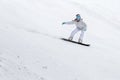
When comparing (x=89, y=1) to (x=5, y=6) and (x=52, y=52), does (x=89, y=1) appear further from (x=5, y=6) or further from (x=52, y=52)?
(x=52, y=52)

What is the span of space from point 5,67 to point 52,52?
177 inches

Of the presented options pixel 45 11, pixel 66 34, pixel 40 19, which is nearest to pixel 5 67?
pixel 66 34

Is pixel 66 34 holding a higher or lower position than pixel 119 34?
lower

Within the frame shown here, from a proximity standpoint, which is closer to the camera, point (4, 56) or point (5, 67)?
point (5, 67)

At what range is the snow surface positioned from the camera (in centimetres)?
1269

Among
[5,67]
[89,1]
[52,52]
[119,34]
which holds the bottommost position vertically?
[5,67]

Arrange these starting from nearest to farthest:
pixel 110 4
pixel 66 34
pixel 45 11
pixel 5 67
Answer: pixel 5 67 < pixel 66 34 < pixel 45 11 < pixel 110 4

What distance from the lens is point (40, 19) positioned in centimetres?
2612

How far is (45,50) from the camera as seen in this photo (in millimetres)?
15664

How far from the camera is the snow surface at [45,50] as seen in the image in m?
12.7

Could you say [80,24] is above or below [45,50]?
above

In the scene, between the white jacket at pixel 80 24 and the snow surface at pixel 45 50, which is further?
the white jacket at pixel 80 24

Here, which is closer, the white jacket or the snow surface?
the snow surface

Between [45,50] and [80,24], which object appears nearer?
[45,50]
